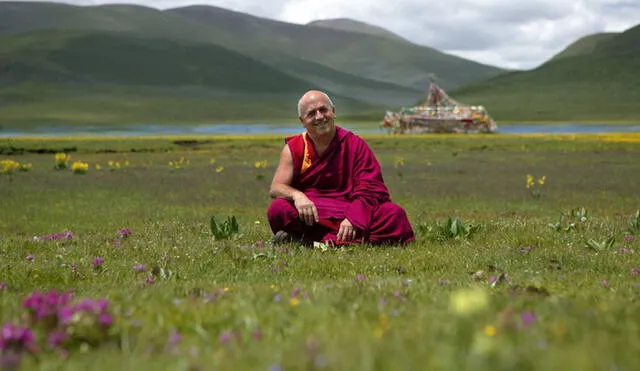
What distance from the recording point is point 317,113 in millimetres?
10266

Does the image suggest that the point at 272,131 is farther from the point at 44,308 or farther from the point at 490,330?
the point at 490,330

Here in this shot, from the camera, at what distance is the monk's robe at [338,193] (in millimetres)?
10500

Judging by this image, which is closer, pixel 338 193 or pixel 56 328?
pixel 56 328

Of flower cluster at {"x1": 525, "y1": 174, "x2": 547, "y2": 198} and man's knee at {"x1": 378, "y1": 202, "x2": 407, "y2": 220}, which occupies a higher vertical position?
man's knee at {"x1": 378, "y1": 202, "x2": 407, "y2": 220}

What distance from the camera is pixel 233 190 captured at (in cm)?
2339

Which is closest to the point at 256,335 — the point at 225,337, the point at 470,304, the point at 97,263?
the point at 225,337

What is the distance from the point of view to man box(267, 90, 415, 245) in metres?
10.3

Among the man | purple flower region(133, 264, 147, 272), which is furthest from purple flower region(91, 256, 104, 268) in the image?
the man

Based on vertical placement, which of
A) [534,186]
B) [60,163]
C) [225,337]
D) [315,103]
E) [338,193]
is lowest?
[534,186]

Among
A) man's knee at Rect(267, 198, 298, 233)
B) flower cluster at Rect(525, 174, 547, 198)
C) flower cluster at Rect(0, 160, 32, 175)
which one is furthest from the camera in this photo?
flower cluster at Rect(0, 160, 32, 175)

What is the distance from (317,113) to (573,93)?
16956cm

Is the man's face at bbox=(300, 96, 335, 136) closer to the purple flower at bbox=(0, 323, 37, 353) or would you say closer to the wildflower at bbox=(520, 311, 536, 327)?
the wildflower at bbox=(520, 311, 536, 327)

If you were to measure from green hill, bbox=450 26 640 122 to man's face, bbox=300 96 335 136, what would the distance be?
131m

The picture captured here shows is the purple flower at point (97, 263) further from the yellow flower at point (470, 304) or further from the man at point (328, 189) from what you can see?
the yellow flower at point (470, 304)
